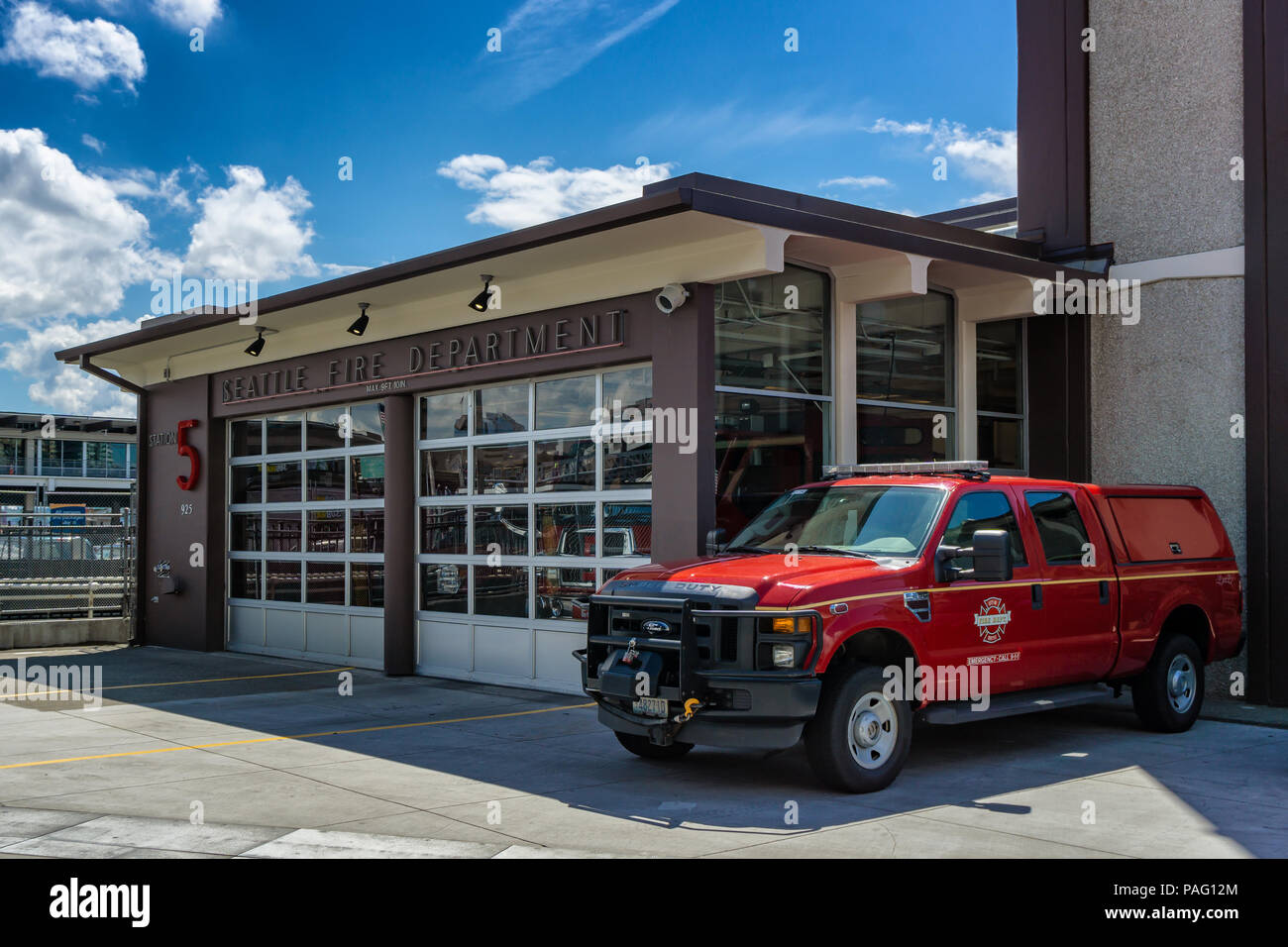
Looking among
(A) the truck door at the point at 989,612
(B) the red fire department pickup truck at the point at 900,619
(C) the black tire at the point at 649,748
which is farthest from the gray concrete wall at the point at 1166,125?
(C) the black tire at the point at 649,748

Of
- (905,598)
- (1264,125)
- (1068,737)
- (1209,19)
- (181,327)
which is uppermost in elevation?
(1209,19)

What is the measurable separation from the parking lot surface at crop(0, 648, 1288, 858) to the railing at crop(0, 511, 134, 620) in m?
7.83

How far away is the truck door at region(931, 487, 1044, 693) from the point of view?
8.01 meters

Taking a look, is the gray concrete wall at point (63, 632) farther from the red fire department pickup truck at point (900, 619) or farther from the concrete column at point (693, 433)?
the red fire department pickup truck at point (900, 619)

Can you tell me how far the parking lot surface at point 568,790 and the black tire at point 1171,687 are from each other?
0.50 ft

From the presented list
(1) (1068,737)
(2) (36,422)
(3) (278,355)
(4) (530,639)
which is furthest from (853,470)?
(2) (36,422)

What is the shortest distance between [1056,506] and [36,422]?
6714 centimetres

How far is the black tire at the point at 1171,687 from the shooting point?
969cm

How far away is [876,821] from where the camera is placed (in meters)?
6.82

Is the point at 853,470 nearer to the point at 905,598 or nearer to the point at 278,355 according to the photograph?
the point at 905,598

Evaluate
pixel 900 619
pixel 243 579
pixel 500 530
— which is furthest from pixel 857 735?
pixel 243 579

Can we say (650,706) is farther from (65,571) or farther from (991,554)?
(65,571)

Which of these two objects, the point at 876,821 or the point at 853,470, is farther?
the point at 853,470
